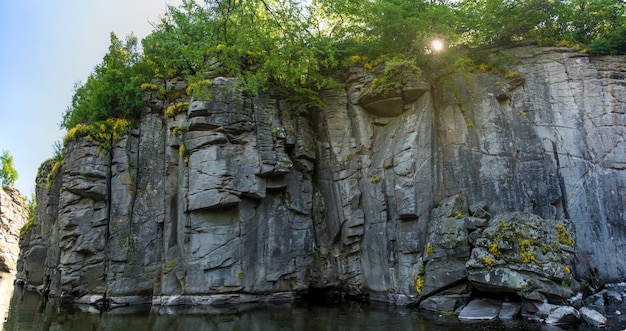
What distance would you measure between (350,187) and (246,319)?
9.17m

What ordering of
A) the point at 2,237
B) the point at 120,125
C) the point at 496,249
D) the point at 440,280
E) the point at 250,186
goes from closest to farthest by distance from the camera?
the point at 496,249 < the point at 440,280 < the point at 250,186 < the point at 120,125 < the point at 2,237

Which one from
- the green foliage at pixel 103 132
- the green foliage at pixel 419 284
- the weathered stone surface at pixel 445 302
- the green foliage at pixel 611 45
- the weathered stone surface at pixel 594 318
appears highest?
the green foliage at pixel 611 45

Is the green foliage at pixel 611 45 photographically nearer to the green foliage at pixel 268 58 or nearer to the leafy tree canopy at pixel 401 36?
the leafy tree canopy at pixel 401 36

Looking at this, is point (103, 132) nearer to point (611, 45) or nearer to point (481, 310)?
point (481, 310)

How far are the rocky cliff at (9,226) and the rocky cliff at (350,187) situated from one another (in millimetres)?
30917

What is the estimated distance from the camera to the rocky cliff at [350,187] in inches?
711

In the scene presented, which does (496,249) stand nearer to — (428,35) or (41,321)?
(428,35)

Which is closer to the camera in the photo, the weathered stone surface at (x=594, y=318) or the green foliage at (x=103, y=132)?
the weathered stone surface at (x=594, y=318)

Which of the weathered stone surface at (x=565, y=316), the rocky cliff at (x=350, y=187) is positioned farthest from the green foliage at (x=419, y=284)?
the weathered stone surface at (x=565, y=316)

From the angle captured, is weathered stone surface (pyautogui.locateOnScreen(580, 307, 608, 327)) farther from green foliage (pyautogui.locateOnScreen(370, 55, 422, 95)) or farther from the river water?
green foliage (pyautogui.locateOnScreen(370, 55, 422, 95))

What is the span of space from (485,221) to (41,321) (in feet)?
59.3

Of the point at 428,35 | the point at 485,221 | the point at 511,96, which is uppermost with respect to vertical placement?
the point at 428,35

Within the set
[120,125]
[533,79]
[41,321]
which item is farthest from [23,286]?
[533,79]

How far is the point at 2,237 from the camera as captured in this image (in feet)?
151
